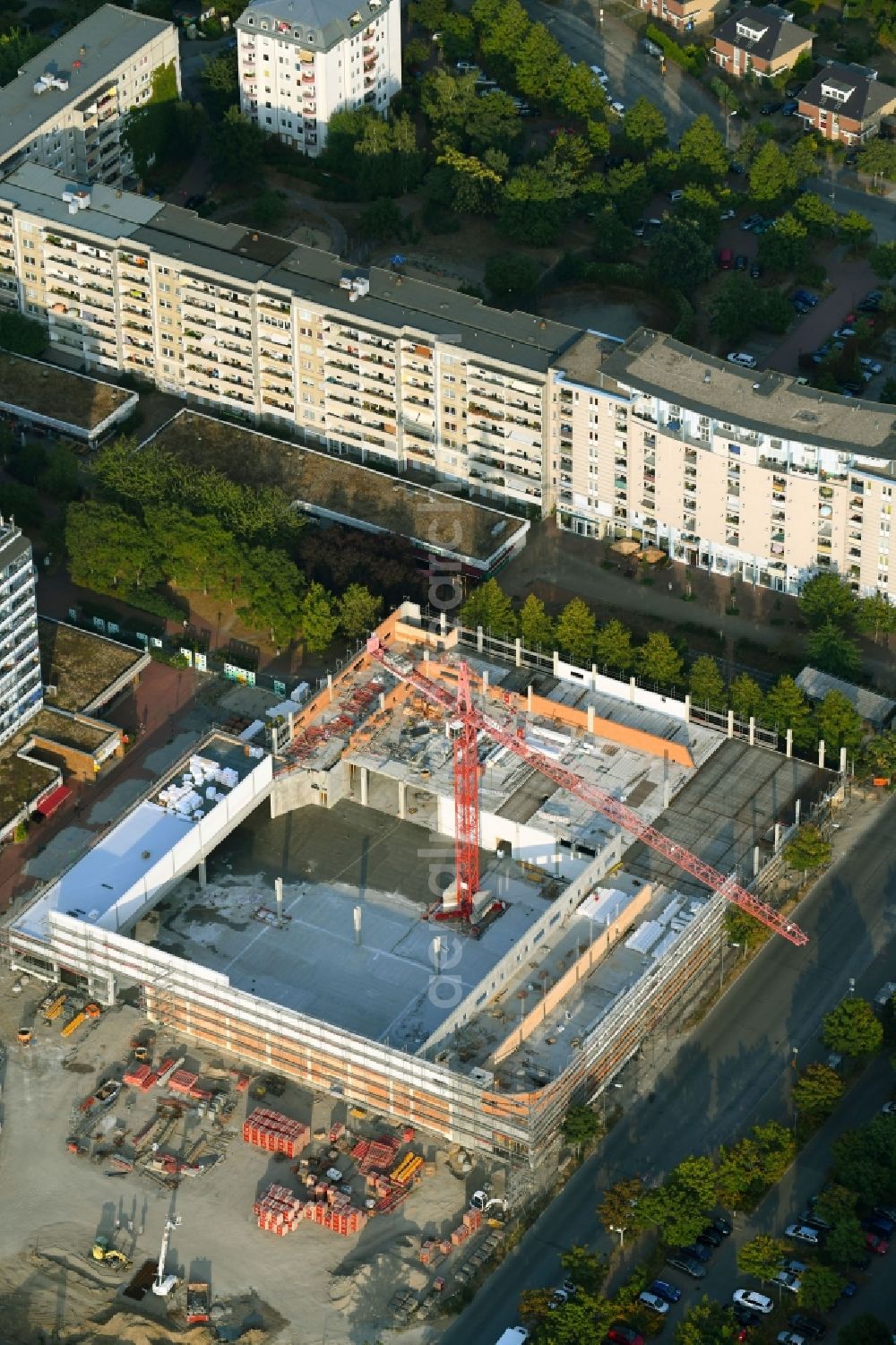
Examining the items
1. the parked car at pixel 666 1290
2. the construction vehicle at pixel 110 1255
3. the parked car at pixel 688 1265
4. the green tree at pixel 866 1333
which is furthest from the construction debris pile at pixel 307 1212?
the green tree at pixel 866 1333

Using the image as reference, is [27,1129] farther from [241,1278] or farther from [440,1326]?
[440,1326]

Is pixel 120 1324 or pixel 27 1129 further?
pixel 27 1129

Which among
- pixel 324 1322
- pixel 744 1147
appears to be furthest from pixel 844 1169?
pixel 324 1322

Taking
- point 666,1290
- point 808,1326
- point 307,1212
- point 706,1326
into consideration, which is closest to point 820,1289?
point 808,1326

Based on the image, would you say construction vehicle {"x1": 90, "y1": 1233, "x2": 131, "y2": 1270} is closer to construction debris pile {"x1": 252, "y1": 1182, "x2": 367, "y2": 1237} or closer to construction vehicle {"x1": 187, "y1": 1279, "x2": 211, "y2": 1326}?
construction vehicle {"x1": 187, "y1": 1279, "x2": 211, "y2": 1326}

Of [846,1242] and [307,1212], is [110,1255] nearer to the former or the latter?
[307,1212]
